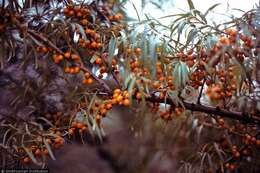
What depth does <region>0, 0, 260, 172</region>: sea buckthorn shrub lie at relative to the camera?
3.96 ft

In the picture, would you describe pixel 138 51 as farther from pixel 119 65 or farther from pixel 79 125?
pixel 79 125

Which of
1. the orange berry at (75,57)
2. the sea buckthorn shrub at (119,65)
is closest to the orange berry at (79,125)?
the sea buckthorn shrub at (119,65)

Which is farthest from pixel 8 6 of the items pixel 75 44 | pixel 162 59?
pixel 162 59

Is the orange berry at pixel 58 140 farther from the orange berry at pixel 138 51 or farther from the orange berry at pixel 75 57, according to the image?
the orange berry at pixel 138 51

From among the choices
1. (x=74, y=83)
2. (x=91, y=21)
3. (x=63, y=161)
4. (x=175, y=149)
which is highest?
(x=91, y=21)

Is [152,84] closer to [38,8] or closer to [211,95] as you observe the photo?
[211,95]

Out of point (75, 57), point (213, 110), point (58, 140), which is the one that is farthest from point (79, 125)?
point (213, 110)

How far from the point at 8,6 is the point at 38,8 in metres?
0.17

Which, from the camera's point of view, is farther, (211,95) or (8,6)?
(8,6)

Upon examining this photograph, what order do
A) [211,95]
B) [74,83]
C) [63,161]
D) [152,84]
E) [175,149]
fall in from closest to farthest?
1. [211,95]
2. [152,84]
3. [74,83]
4. [175,149]
5. [63,161]

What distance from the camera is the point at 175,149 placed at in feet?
6.82

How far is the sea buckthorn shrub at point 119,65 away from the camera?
1207 mm

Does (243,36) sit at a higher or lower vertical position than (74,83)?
higher

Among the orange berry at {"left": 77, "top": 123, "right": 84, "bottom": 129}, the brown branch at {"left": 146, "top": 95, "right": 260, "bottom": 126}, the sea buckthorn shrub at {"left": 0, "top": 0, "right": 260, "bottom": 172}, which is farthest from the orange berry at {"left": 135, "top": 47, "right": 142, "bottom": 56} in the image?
the orange berry at {"left": 77, "top": 123, "right": 84, "bottom": 129}
